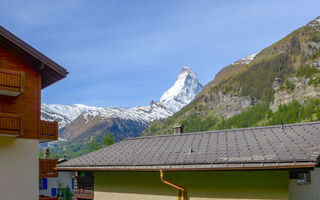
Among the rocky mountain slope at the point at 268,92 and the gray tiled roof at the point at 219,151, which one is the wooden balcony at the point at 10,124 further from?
the rocky mountain slope at the point at 268,92

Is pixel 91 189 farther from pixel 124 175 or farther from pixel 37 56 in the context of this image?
pixel 37 56

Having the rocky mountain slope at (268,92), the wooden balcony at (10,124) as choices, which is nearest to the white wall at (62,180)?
the wooden balcony at (10,124)

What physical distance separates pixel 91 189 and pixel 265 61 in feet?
542

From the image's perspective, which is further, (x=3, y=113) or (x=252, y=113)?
(x=252, y=113)

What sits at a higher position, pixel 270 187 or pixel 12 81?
pixel 12 81

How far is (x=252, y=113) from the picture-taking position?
144 meters

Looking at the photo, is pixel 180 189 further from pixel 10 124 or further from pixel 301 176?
pixel 10 124

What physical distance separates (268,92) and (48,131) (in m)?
145

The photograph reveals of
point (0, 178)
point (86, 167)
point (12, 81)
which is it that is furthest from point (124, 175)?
point (12, 81)

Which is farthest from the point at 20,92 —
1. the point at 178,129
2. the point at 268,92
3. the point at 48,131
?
the point at 268,92

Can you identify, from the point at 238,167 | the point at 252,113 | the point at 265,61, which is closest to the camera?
the point at 238,167

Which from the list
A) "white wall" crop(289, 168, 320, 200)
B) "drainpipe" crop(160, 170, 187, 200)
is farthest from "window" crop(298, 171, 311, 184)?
"drainpipe" crop(160, 170, 187, 200)

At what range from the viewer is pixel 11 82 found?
56.4ft

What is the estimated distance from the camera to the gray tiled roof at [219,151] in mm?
12312
